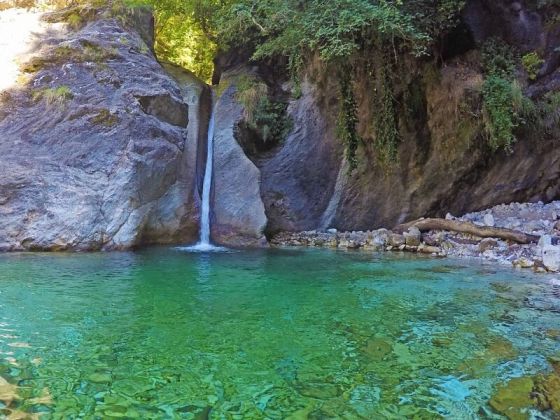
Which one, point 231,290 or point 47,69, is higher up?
point 47,69

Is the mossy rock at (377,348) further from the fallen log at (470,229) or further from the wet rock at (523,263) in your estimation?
the fallen log at (470,229)

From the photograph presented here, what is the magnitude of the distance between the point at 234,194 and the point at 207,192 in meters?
0.73

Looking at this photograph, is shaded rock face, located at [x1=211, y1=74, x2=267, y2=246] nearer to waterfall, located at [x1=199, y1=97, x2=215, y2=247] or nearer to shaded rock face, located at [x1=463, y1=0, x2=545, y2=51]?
waterfall, located at [x1=199, y1=97, x2=215, y2=247]

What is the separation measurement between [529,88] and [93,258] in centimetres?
1102

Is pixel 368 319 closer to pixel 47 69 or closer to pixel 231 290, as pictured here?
pixel 231 290

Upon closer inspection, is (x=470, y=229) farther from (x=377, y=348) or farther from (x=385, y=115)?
(x=377, y=348)

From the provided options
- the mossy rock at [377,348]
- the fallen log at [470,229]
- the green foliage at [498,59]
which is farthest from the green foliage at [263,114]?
the mossy rock at [377,348]

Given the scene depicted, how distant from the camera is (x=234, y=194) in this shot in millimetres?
11555

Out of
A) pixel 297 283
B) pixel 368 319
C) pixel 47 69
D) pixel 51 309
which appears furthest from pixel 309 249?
pixel 47 69

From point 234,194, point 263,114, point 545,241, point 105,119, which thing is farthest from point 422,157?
point 105,119

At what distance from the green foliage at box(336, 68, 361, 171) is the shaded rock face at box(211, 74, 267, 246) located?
2392 millimetres

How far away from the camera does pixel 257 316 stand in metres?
4.48

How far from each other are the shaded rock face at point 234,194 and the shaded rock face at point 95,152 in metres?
0.66

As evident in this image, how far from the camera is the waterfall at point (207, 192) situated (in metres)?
11.0
